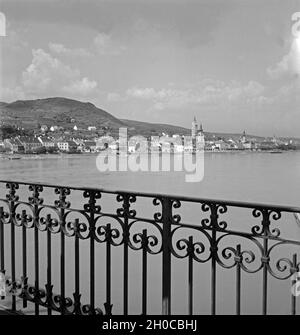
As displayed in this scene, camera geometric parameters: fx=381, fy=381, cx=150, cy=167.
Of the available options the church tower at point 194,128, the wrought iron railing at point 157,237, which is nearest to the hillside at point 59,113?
the church tower at point 194,128

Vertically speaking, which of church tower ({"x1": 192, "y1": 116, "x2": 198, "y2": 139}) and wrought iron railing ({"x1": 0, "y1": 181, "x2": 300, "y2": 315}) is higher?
church tower ({"x1": 192, "y1": 116, "x2": 198, "y2": 139})

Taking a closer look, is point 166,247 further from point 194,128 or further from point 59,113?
point 59,113

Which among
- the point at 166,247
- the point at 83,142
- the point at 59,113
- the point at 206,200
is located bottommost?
the point at 166,247

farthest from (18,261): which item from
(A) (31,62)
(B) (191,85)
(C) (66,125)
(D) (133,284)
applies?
(B) (191,85)

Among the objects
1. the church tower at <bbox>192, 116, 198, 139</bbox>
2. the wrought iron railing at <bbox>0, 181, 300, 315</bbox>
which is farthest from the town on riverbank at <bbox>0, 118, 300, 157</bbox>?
the wrought iron railing at <bbox>0, 181, 300, 315</bbox>

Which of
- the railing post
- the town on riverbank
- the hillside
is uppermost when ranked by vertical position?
the hillside

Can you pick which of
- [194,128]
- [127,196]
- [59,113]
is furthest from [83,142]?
[127,196]

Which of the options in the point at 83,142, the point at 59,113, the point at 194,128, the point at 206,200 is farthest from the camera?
the point at 59,113

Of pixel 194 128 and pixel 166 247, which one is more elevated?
pixel 194 128

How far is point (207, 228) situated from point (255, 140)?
49.4 feet

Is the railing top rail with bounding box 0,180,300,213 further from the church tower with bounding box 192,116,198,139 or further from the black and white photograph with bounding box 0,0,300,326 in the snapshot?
the church tower with bounding box 192,116,198,139

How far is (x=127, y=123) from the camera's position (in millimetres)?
10406

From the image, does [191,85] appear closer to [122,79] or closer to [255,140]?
[255,140]

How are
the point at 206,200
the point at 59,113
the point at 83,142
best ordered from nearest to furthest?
the point at 206,200, the point at 83,142, the point at 59,113
